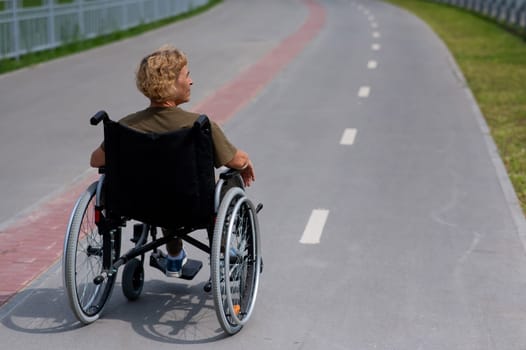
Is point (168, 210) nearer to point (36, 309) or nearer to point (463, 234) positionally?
point (36, 309)

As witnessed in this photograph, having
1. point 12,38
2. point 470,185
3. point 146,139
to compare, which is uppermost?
point 146,139

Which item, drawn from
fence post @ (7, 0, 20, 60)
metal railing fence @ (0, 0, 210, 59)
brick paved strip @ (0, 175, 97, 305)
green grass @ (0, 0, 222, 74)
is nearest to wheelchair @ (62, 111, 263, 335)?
brick paved strip @ (0, 175, 97, 305)

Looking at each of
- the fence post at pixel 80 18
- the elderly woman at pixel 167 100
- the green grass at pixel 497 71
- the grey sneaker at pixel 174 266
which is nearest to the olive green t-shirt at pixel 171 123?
Result: the elderly woman at pixel 167 100

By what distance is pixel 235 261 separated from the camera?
584cm

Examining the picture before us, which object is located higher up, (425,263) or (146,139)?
(146,139)

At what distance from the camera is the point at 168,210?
18.6 feet

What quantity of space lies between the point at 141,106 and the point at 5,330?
392 inches

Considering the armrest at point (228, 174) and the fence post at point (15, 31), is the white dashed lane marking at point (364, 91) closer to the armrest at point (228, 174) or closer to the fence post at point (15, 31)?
the fence post at point (15, 31)

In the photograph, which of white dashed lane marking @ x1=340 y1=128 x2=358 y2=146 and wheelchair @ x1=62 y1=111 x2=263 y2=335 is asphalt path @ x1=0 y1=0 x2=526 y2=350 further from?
wheelchair @ x1=62 y1=111 x2=263 y2=335

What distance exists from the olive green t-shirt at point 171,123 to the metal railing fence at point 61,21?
15495mm

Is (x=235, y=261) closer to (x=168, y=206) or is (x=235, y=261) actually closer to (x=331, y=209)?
(x=168, y=206)

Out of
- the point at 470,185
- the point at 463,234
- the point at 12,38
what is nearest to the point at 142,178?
the point at 463,234

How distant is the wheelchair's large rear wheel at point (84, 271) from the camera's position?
552cm

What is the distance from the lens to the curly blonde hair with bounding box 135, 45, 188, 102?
5578 mm
